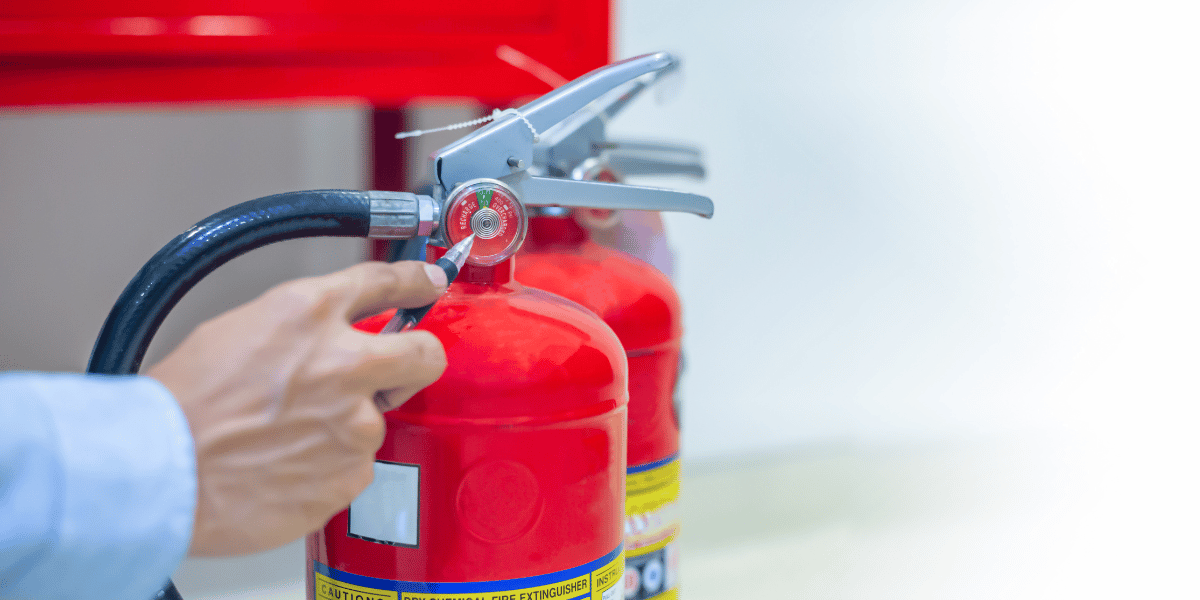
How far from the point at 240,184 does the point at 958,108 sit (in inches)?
29.9

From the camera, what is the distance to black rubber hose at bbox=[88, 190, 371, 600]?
14.7 inches

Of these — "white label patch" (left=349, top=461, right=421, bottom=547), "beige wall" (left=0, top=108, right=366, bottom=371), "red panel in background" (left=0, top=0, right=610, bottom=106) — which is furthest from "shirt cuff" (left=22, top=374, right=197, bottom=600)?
"beige wall" (left=0, top=108, right=366, bottom=371)

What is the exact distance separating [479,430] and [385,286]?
0.08 m

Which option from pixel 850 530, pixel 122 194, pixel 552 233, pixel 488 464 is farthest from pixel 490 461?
pixel 850 530

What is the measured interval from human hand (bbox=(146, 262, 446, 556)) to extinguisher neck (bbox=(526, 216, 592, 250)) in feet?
0.92

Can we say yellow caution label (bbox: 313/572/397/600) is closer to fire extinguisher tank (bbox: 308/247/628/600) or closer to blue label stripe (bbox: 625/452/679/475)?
fire extinguisher tank (bbox: 308/247/628/600)

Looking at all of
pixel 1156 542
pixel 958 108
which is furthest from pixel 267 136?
pixel 1156 542

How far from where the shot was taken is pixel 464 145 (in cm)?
43

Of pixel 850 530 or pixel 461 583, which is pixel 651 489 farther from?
pixel 850 530

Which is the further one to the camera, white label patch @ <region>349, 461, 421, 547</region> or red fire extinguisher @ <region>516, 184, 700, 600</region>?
red fire extinguisher @ <region>516, 184, 700, 600</region>

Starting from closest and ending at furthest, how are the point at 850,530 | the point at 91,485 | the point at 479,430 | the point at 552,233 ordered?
the point at 91,485
the point at 479,430
the point at 552,233
the point at 850,530

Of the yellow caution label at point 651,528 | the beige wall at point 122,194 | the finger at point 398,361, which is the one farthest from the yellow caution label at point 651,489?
the beige wall at point 122,194

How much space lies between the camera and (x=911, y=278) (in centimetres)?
105

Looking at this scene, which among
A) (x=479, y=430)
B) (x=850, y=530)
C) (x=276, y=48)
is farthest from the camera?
(x=850, y=530)
